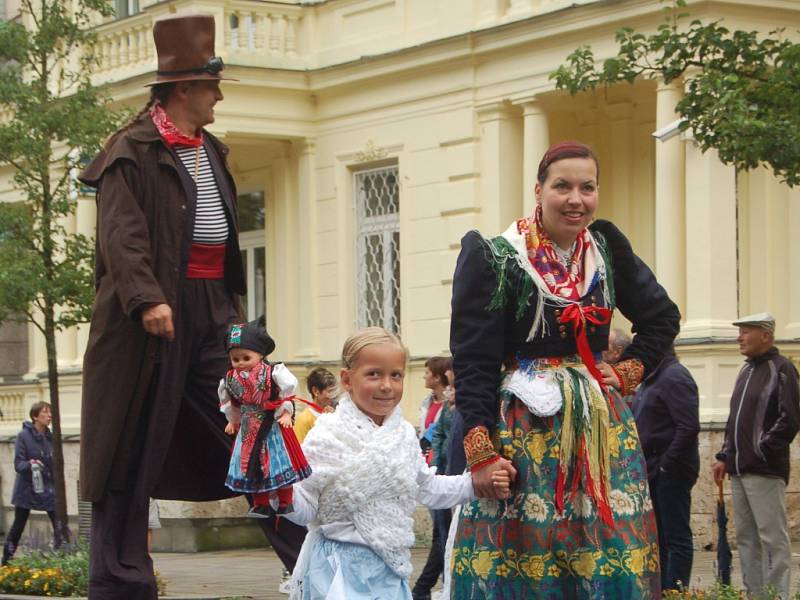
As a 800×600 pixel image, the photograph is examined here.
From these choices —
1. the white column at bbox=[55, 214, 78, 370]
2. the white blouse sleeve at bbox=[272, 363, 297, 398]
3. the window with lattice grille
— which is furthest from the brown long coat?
the white column at bbox=[55, 214, 78, 370]

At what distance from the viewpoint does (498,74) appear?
20.6 m

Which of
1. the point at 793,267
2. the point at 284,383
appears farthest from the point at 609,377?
the point at 793,267

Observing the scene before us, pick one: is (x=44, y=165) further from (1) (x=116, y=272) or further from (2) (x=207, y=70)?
(1) (x=116, y=272)

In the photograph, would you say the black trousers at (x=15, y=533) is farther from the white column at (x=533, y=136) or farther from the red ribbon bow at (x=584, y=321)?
the red ribbon bow at (x=584, y=321)

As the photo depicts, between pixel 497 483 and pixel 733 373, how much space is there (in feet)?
40.3

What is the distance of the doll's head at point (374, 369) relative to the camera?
6496 mm

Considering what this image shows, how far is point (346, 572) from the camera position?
6539 mm

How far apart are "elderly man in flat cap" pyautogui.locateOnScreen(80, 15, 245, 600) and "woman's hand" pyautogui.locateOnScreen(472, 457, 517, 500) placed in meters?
1.38

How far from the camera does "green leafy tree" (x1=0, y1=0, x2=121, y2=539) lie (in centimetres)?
1661

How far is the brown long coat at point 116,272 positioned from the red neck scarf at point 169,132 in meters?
0.04

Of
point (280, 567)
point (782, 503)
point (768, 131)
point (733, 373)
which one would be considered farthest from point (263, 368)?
point (733, 373)

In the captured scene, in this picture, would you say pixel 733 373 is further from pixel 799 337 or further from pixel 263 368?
pixel 263 368

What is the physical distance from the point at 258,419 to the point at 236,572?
33.7 feet

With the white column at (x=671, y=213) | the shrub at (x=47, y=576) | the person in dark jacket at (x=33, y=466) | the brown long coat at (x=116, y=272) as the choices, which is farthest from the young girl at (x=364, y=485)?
the person in dark jacket at (x=33, y=466)
